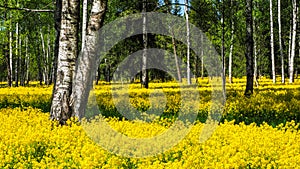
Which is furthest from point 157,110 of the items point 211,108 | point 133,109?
point 211,108

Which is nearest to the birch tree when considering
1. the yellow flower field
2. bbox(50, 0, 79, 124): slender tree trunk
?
bbox(50, 0, 79, 124): slender tree trunk

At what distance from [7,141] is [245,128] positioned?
5.49m

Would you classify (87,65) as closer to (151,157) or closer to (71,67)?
(71,67)

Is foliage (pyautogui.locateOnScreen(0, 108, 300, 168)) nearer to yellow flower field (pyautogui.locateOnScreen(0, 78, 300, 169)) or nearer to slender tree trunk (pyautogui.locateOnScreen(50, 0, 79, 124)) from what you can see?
yellow flower field (pyautogui.locateOnScreen(0, 78, 300, 169))

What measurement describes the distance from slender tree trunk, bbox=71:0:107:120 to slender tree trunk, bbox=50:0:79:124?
172 millimetres

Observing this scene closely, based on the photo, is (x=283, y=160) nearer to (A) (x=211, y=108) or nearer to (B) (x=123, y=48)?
(A) (x=211, y=108)

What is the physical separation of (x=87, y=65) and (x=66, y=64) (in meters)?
0.57

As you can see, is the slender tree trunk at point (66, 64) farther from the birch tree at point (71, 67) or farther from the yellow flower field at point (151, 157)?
the yellow flower field at point (151, 157)

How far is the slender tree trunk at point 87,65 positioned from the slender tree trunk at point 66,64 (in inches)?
6.8

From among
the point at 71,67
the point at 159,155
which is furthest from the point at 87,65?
the point at 159,155

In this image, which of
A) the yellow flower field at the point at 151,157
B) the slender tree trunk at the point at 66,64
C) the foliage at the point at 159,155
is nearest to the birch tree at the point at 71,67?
the slender tree trunk at the point at 66,64

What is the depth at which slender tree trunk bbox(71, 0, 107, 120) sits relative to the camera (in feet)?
36.8

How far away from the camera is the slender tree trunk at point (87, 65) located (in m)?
11.2

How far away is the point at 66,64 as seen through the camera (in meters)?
11.1
